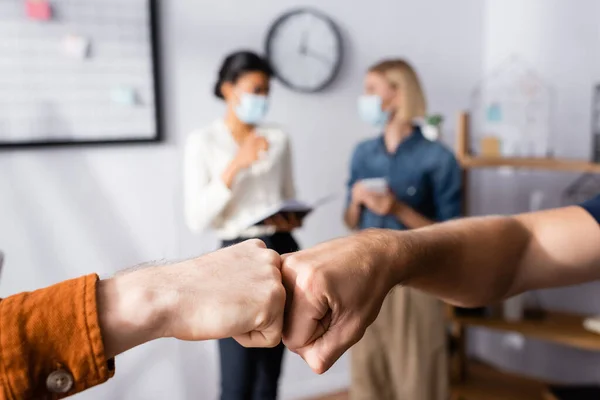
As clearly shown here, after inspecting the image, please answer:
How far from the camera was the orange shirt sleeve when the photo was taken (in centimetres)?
56

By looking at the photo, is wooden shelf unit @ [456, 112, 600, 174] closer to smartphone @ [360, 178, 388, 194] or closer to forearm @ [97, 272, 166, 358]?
smartphone @ [360, 178, 388, 194]

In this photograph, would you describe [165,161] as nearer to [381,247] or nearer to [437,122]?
[437,122]

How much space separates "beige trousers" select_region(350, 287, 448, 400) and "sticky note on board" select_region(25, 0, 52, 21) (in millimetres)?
1528

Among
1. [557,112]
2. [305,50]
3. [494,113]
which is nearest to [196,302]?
[305,50]

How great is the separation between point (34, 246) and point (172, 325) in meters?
1.60

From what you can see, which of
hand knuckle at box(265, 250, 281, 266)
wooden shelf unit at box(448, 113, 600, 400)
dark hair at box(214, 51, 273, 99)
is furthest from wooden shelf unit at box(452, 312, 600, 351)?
hand knuckle at box(265, 250, 281, 266)

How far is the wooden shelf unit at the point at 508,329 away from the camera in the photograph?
2.12 metres

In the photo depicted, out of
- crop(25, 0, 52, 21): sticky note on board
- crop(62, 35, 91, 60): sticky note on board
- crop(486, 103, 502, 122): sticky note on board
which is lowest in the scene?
crop(486, 103, 502, 122): sticky note on board

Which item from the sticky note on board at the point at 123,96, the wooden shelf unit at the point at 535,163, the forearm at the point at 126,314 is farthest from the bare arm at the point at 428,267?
the sticky note on board at the point at 123,96

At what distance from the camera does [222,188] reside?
1703mm

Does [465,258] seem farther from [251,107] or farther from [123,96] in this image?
[123,96]

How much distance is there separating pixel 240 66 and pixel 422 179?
717 mm

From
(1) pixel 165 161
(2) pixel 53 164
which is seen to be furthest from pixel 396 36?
(2) pixel 53 164

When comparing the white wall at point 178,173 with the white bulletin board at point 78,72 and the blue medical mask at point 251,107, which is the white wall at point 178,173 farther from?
the blue medical mask at point 251,107
